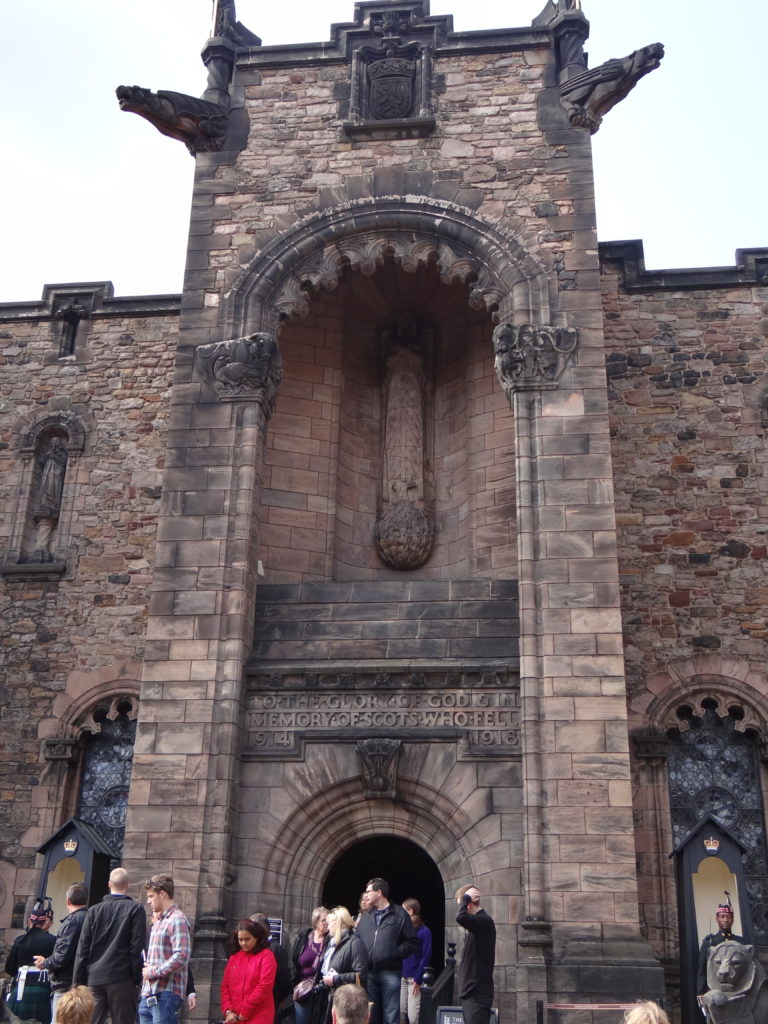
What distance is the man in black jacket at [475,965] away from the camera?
8.73 metres

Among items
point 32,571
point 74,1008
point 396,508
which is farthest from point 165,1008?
point 32,571

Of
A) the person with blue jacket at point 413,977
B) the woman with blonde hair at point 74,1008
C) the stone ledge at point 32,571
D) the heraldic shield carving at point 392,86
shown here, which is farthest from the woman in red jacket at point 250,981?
the heraldic shield carving at point 392,86

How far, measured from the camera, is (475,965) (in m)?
8.82

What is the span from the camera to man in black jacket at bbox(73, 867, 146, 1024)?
306 inches

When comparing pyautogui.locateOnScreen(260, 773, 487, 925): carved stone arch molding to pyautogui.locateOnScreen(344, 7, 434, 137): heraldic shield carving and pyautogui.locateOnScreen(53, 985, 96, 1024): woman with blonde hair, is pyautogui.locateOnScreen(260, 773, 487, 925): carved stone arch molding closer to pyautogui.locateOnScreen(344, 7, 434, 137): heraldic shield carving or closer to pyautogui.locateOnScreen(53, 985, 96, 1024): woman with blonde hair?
pyautogui.locateOnScreen(53, 985, 96, 1024): woman with blonde hair

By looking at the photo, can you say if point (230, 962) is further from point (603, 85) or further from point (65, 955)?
point (603, 85)

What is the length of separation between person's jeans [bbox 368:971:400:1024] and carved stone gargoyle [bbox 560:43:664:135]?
Answer: 10.1 metres

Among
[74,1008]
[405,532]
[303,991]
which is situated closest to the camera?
[74,1008]

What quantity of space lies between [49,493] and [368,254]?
20.3 feet

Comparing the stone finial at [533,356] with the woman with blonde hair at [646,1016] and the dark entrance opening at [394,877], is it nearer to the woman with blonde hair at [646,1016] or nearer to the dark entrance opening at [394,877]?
the dark entrance opening at [394,877]

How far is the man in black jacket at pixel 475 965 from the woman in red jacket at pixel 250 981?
1565 mm

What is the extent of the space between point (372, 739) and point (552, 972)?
9.21 feet

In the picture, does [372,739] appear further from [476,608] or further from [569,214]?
[569,214]

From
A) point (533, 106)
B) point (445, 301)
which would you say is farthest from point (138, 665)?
point (533, 106)
